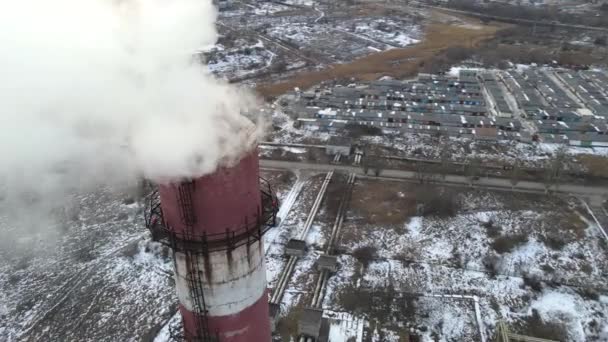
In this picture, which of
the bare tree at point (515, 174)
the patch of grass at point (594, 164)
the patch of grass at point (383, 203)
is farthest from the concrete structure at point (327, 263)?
the patch of grass at point (594, 164)

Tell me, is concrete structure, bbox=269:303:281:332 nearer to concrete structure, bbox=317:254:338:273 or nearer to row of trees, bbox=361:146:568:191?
concrete structure, bbox=317:254:338:273

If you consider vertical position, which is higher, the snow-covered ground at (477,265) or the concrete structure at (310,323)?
the concrete structure at (310,323)

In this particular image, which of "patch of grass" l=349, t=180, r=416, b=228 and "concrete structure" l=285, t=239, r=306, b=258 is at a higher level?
"concrete structure" l=285, t=239, r=306, b=258

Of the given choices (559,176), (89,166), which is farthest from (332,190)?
(89,166)

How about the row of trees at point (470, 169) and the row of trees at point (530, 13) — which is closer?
the row of trees at point (470, 169)

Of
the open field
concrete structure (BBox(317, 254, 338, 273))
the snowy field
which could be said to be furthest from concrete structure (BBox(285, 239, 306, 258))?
the open field

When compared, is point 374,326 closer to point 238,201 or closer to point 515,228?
point 515,228

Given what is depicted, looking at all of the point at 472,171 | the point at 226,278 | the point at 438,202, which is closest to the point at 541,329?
the point at 438,202

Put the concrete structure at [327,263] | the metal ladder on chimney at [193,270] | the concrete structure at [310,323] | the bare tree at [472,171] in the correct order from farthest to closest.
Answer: the bare tree at [472,171] < the concrete structure at [327,263] < the concrete structure at [310,323] < the metal ladder on chimney at [193,270]

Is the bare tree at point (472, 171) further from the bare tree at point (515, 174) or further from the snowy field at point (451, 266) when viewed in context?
the bare tree at point (515, 174)
